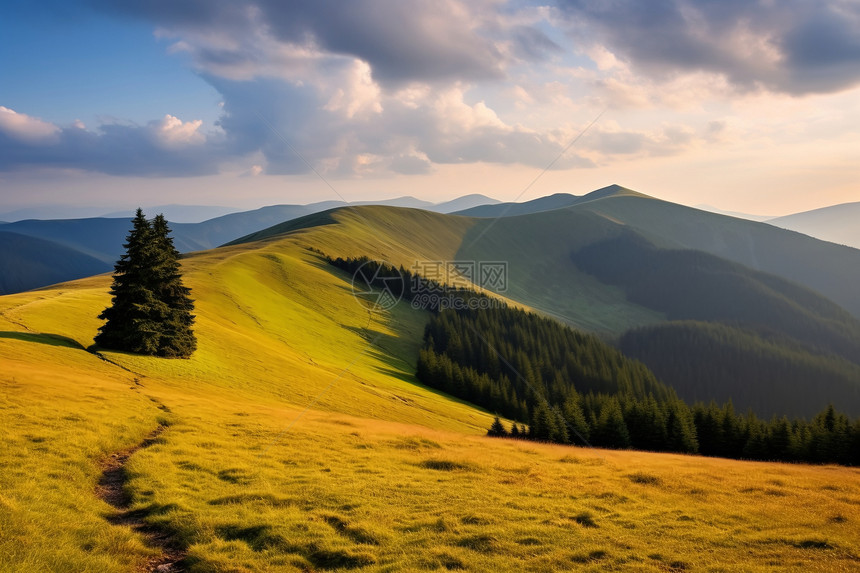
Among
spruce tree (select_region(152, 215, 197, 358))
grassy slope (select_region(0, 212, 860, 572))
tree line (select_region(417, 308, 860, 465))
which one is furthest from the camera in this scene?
tree line (select_region(417, 308, 860, 465))

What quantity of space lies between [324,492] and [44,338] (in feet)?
122

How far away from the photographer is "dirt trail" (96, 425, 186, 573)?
13.8 meters

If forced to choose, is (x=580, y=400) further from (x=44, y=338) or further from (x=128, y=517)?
(x=128, y=517)

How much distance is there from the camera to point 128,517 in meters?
16.6

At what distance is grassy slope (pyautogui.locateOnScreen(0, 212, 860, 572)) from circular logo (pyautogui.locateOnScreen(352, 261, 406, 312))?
9416 cm

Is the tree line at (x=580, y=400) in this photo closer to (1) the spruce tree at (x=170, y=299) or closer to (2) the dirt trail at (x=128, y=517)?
(1) the spruce tree at (x=170, y=299)

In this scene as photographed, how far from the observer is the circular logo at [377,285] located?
458 ft

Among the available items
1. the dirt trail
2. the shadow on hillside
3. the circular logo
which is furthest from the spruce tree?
the circular logo

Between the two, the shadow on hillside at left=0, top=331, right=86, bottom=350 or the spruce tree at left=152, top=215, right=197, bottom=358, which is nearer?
the shadow on hillside at left=0, top=331, right=86, bottom=350

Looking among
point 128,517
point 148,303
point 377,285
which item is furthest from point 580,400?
point 377,285

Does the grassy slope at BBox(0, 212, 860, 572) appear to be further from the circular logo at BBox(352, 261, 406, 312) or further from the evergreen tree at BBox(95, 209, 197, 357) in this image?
the circular logo at BBox(352, 261, 406, 312)

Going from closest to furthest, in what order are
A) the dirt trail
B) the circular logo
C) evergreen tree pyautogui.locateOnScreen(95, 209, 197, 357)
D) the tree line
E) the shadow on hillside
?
the dirt trail < the shadow on hillside < evergreen tree pyautogui.locateOnScreen(95, 209, 197, 357) < the tree line < the circular logo

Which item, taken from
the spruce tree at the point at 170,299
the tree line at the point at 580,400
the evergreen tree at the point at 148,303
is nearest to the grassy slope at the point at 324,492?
the evergreen tree at the point at 148,303

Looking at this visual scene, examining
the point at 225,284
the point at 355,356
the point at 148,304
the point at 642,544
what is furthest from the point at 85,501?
the point at 225,284
